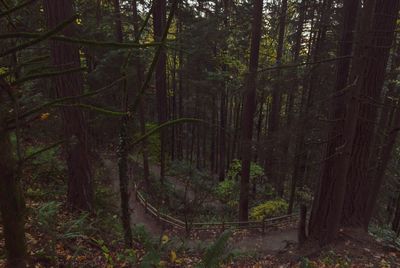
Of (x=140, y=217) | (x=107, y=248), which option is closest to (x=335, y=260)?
(x=107, y=248)

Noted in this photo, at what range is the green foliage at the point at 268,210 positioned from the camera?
16.7 m

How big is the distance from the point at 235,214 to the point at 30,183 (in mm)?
12419

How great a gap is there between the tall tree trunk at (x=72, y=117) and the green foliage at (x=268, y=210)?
11490 mm

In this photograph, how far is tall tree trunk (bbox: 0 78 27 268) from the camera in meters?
2.00

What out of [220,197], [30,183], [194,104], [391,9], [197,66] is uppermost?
[391,9]

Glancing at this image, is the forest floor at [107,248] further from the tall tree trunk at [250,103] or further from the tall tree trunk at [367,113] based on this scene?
the tall tree trunk at [250,103]

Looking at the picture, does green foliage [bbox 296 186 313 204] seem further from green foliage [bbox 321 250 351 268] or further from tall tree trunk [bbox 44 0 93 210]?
tall tree trunk [bbox 44 0 93 210]

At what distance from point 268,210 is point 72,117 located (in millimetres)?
12915

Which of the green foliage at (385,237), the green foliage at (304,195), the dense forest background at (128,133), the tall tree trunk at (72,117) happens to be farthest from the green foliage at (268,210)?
the tall tree trunk at (72,117)

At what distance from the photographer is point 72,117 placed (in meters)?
6.54

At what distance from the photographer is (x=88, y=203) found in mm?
6969

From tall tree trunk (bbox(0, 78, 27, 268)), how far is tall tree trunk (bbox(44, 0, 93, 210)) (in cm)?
368

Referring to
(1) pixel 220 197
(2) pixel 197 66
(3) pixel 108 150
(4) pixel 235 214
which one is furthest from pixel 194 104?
(4) pixel 235 214

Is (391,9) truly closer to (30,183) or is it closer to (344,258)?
(344,258)
